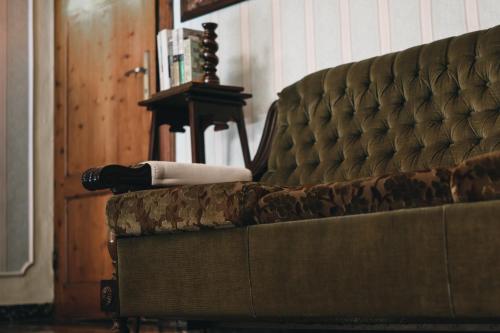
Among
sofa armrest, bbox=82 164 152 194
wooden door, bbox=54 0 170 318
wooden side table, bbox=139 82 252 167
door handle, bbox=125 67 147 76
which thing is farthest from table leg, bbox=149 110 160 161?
sofa armrest, bbox=82 164 152 194

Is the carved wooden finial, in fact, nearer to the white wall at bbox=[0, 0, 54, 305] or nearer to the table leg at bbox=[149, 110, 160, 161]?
the table leg at bbox=[149, 110, 160, 161]

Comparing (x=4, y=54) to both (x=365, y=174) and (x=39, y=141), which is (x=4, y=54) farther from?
(x=365, y=174)

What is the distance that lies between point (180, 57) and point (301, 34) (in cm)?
56

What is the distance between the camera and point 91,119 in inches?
162

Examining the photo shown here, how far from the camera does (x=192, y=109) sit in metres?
2.95

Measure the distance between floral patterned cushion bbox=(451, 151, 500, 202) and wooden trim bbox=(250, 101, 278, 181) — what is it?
1274mm

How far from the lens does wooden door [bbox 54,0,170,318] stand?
12.5 ft

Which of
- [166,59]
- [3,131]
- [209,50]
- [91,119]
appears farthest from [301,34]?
[3,131]

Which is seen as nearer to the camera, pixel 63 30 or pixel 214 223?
pixel 214 223

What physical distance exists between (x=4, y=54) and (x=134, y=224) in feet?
9.51

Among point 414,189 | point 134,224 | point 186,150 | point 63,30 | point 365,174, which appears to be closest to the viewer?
point 414,189

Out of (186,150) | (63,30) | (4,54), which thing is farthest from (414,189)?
(4,54)

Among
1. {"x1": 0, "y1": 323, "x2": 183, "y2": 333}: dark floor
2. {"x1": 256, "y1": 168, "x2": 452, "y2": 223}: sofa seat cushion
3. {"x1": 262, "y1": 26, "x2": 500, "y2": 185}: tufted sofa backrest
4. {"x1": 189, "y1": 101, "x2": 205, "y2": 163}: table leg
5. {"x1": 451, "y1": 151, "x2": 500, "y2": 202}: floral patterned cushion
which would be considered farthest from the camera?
{"x1": 0, "y1": 323, "x2": 183, "y2": 333}: dark floor

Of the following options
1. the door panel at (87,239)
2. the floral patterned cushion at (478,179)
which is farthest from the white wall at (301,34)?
the floral patterned cushion at (478,179)
